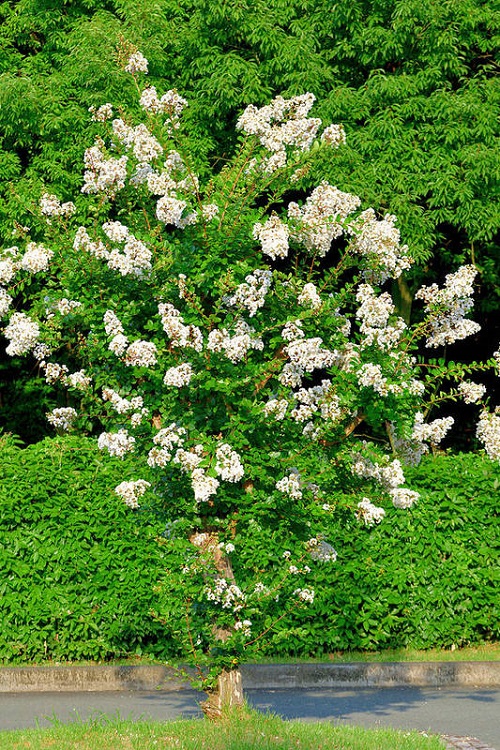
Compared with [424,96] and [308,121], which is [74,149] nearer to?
[424,96]

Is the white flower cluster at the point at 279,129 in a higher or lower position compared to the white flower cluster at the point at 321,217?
higher

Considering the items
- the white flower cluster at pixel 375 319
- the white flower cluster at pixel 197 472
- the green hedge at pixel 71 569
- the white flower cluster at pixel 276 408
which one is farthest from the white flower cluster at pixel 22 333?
the green hedge at pixel 71 569

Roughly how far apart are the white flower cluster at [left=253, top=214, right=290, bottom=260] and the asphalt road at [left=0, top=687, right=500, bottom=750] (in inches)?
155

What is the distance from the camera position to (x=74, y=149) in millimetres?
15258

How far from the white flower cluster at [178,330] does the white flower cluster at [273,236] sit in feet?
2.18

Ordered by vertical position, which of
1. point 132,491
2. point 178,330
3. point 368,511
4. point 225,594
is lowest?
point 225,594

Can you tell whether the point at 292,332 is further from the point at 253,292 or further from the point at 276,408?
the point at 276,408

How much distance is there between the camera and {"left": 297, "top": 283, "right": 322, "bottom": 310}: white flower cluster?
7.24 m

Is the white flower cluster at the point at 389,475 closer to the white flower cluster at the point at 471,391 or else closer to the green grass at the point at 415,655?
the white flower cluster at the point at 471,391

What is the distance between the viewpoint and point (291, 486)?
7223mm

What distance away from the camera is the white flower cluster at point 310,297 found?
724 centimetres

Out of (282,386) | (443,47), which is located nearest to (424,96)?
(443,47)

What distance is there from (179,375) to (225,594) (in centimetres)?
146

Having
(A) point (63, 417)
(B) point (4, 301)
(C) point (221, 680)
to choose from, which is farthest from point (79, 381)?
(C) point (221, 680)
